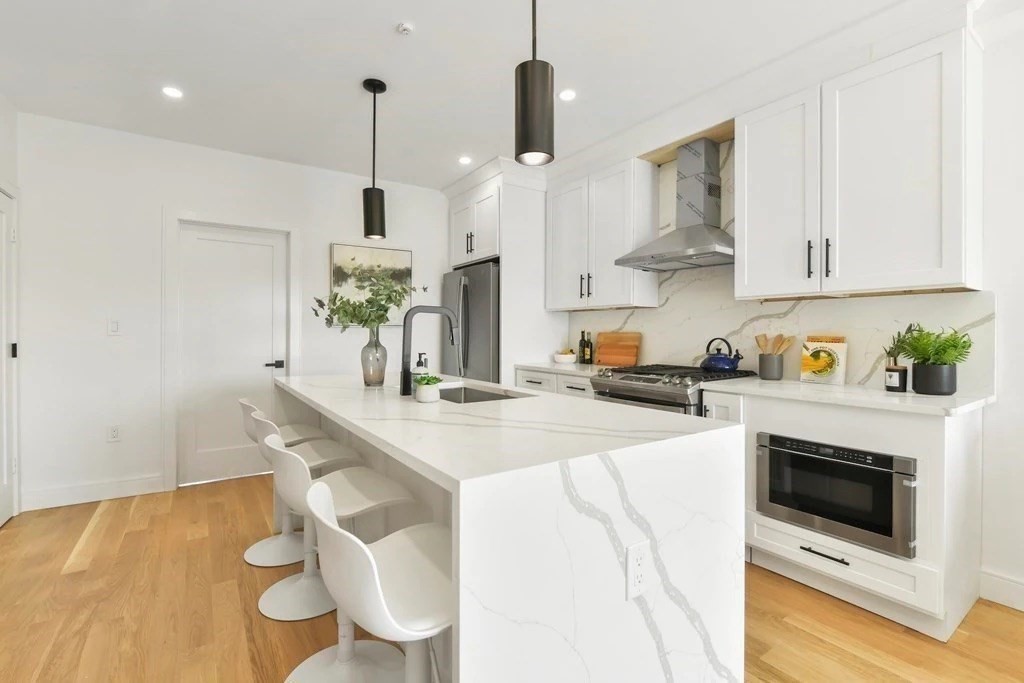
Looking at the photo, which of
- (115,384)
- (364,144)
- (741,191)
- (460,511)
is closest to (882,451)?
(741,191)

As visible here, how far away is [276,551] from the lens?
254 centimetres

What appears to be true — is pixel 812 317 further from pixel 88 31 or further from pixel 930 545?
pixel 88 31

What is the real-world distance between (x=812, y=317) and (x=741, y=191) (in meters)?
0.80

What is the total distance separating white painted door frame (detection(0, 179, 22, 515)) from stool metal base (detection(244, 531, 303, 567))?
5.97 feet

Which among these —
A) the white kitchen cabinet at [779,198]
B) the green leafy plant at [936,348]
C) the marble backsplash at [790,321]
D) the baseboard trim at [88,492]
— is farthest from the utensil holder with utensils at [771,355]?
the baseboard trim at [88,492]

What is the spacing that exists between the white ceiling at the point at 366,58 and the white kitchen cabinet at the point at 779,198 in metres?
0.31

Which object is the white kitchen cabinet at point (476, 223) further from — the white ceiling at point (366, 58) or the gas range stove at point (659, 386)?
the gas range stove at point (659, 386)

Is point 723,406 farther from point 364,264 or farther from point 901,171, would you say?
point 364,264

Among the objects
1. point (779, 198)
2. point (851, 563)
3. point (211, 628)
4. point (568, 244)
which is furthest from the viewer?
point (568, 244)

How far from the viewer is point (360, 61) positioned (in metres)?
2.56

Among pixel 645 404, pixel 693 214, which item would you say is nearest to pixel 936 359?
pixel 645 404

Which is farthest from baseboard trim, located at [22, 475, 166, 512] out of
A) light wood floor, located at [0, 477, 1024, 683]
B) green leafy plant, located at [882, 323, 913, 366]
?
green leafy plant, located at [882, 323, 913, 366]

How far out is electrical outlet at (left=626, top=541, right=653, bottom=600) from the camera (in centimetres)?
119

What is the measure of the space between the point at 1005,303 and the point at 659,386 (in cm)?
149
